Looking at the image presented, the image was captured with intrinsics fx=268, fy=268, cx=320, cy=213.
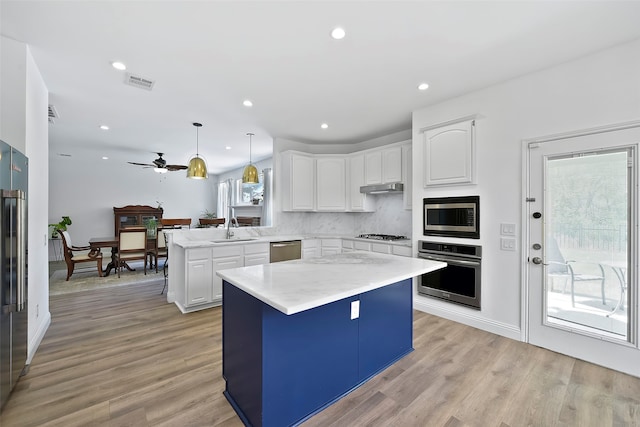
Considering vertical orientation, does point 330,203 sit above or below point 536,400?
above

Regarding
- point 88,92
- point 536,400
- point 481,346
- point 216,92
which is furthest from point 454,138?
point 88,92

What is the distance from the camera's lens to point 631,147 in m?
2.22

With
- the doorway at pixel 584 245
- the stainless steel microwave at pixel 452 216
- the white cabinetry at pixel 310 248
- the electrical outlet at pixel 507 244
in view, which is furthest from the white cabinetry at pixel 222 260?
the doorway at pixel 584 245

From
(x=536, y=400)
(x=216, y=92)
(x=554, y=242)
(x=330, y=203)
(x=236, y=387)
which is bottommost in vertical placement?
(x=536, y=400)

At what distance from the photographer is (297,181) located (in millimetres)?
4992

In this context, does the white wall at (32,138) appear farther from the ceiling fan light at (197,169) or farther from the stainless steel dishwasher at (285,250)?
the stainless steel dishwasher at (285,250)

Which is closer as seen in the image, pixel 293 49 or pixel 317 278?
pixel 317 278

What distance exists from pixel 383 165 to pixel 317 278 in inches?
121

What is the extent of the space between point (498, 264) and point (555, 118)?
1.56 metres

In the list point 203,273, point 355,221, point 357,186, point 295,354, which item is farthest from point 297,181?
point 295,354

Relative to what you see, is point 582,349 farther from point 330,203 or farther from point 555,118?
point 330,203

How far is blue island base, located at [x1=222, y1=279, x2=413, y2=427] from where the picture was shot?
156cm

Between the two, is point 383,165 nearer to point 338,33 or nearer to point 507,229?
point 507,229

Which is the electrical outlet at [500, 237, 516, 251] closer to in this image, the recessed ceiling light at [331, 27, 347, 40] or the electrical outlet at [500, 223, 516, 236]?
the electrical outlet at [500, 223, 516, 236]
